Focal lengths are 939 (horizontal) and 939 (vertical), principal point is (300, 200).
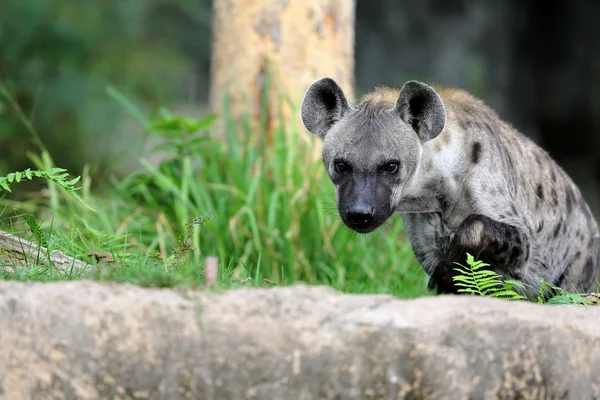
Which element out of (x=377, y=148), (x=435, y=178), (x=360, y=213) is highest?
(x=377, y=148)

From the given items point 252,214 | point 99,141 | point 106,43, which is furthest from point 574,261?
point 106,43

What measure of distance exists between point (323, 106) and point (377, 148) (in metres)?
0.50

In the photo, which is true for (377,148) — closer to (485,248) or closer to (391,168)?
(391,168)

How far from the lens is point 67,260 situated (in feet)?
13.3

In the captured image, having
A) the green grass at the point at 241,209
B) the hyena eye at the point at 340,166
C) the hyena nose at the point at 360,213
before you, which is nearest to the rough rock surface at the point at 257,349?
the hyena nose at the point at 360,213

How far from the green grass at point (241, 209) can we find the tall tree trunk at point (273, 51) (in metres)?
0.20

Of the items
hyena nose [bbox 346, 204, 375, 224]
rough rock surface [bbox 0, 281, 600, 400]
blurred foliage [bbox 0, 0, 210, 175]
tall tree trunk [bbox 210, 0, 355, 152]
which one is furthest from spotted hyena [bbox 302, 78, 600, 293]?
blurred foliage [bbox 0, 0, 210, 175]

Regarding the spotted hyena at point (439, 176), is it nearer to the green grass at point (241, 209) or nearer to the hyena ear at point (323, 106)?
the hyena ear at point (323, 106)

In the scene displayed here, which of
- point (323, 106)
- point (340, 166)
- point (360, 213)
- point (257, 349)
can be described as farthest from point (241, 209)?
point (257, 349)

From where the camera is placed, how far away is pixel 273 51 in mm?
6969

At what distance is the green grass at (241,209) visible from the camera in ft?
20.4

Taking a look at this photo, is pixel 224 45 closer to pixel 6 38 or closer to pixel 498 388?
pixel 6 38

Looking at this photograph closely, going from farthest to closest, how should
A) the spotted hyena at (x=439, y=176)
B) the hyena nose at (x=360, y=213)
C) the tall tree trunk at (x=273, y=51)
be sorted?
the tall tree trunk at (x=273, y=51) → the spotted hyena at (x=439, y=176) → the hyena nose at (x=360, y=213)

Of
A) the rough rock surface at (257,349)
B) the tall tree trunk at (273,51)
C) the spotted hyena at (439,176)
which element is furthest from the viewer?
the tall tree trunk at (273,51)
